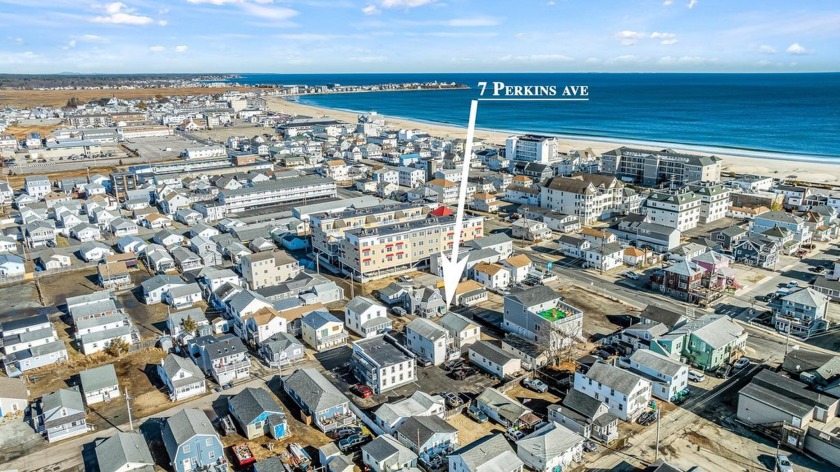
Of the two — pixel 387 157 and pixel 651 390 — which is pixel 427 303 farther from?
pixel 387 157

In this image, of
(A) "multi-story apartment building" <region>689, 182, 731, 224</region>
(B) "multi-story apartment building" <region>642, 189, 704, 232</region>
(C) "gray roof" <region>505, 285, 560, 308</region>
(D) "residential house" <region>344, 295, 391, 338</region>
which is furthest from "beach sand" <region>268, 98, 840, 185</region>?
(D) "residential house" <region>344, 295, 391, 338</region>

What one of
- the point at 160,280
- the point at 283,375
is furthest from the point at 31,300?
the point at 283,375

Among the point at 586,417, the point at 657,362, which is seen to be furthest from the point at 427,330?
the point at 657,362

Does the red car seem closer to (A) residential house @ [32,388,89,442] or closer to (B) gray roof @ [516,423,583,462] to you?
(B) gray roof @ [516,423,583,462]

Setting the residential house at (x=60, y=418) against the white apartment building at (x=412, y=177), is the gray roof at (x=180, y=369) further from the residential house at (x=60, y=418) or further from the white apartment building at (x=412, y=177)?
the white apartment building at (x=412, y=177)

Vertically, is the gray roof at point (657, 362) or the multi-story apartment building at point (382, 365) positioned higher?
the gray roof at point (657, 362)

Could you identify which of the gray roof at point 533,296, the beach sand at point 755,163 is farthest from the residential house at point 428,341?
the beach sand at point 755,163

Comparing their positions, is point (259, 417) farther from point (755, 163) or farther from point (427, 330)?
point (755, 163)
